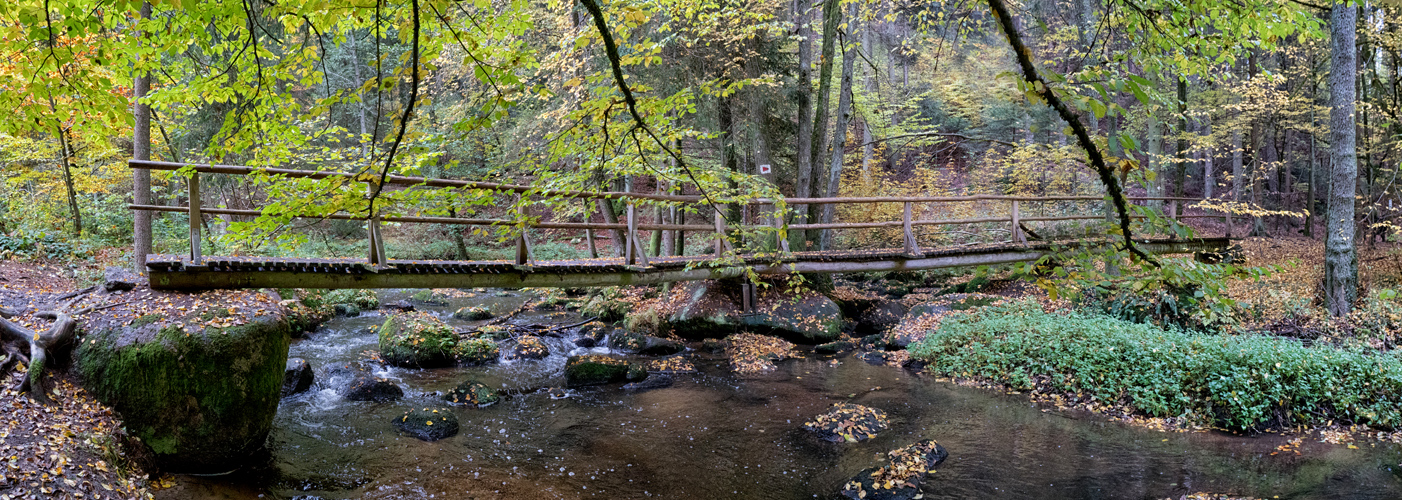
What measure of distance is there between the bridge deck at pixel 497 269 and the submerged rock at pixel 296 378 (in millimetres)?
1960

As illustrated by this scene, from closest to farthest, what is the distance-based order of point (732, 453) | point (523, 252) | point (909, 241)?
point (732, 453) < point (523, 252) < point (909, 241)

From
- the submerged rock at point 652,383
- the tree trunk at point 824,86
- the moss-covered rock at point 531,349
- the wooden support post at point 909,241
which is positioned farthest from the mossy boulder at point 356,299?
the wooden support post at point 909,241

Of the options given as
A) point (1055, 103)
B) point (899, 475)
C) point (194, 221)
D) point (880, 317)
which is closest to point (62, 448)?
point (194, 221)

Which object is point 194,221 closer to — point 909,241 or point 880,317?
point 909,241

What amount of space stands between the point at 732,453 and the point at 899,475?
1484mm

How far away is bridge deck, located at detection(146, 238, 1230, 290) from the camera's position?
A: 531 centimetres

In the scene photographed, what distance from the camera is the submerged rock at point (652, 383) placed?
790 cm

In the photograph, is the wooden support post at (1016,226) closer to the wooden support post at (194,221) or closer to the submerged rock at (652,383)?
the submerged rock at (652,383)

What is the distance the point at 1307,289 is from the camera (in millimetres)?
9477

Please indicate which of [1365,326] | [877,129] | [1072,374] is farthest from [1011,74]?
[877,129]

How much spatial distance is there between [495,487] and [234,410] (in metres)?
2.00

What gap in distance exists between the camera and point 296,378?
23.6 feet

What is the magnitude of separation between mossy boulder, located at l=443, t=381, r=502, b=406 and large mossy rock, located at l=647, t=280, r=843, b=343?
11.7 ft

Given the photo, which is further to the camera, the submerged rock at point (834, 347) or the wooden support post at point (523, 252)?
the submerged rock at point (834, 347)
